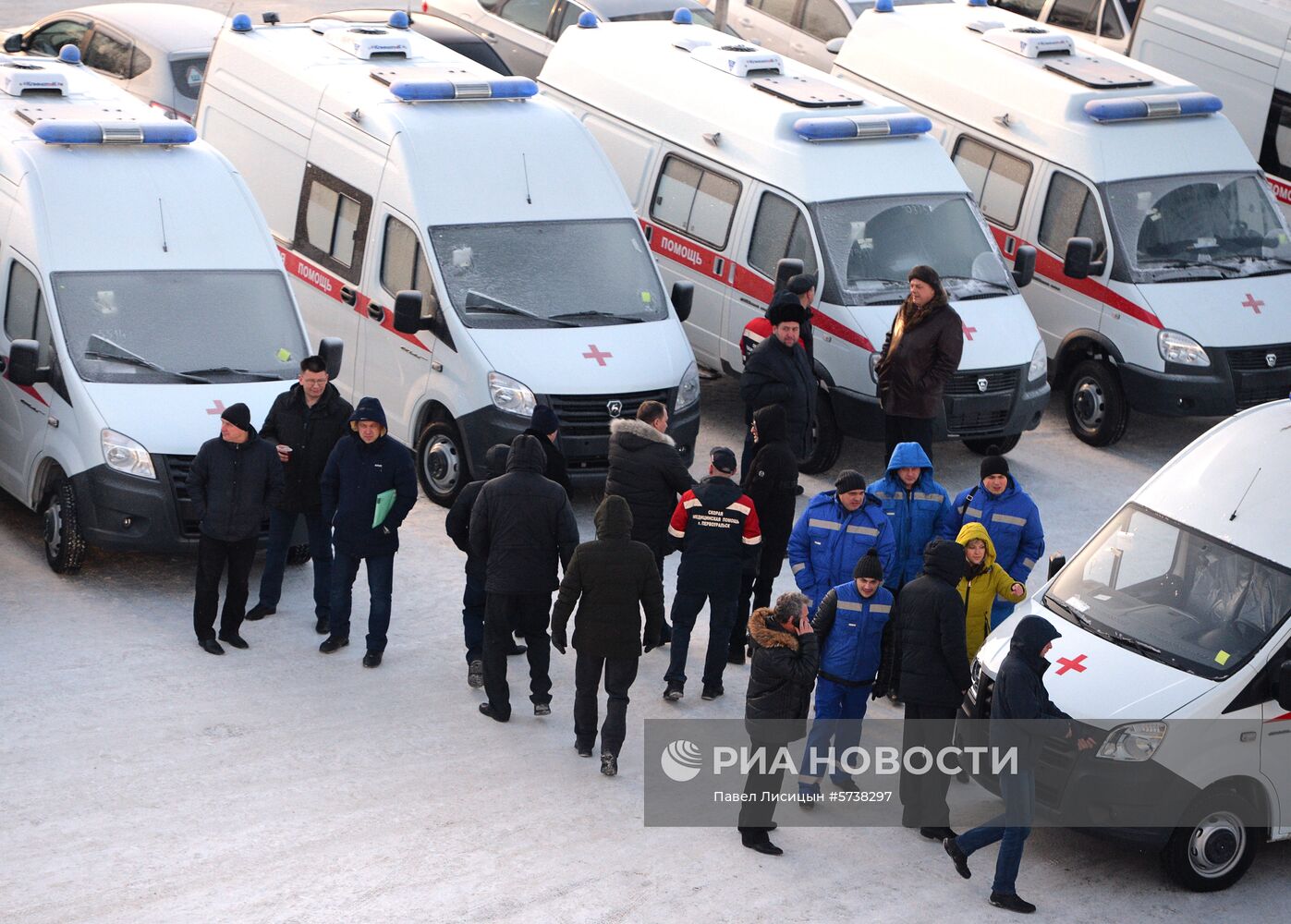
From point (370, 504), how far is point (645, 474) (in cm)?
161

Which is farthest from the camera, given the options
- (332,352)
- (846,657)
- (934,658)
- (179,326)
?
(179,326)

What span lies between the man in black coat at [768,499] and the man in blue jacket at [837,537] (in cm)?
53

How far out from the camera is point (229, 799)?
970 centimetres

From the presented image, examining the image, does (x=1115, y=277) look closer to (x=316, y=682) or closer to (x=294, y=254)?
(x=294, y=254)

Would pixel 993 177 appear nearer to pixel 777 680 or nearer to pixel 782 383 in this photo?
pixel 782 383

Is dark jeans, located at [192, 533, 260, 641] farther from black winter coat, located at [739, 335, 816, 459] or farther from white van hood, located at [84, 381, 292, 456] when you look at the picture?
black winter coat, located at [739, 335, 816, 459]

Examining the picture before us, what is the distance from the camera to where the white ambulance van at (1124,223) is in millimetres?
15445

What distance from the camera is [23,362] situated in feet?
39.5

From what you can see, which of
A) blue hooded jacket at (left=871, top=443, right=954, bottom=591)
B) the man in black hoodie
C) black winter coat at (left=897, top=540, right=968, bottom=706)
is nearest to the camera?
the man in black hoodie

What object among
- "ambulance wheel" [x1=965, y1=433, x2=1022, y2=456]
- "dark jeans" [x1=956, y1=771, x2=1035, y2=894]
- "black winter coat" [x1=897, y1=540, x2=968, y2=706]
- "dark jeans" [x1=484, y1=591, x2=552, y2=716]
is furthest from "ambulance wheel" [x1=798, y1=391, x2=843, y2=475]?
"dark jeans" [x1=956, y1=771, x2=1035, y2=894]

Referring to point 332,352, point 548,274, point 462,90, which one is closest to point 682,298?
point 548,274

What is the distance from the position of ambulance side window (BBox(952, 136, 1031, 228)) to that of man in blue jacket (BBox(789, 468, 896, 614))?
650 centimetres

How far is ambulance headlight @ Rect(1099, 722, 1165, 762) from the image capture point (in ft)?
30.8

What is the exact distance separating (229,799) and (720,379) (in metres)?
8.61
